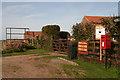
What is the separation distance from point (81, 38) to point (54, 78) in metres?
6.76

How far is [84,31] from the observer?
11.6 meters

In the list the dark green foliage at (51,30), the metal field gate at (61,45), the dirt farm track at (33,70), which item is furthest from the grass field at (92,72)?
the dark green foliage at (51,30)

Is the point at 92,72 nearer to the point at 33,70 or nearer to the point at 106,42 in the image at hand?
the point at 106,42

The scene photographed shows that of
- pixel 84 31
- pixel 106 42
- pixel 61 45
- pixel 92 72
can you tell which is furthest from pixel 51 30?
pixel 92 72

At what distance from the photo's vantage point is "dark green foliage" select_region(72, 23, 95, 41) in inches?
419

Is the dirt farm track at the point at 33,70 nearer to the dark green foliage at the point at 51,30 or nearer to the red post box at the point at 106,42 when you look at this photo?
the red post box at the point at 106,42

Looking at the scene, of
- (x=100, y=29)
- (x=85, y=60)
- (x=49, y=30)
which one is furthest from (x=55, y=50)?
(x=100, y=29)

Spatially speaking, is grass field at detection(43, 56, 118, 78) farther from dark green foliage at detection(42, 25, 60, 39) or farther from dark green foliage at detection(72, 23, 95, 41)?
dark green foliage at detection(42, 25, 60, 39)

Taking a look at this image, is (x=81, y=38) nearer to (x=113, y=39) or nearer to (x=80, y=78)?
(x=113, y=39)

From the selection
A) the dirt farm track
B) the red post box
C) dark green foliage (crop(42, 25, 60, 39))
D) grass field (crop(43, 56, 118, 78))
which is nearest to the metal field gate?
dark green foliage (crop(42, 25, 60, 39))

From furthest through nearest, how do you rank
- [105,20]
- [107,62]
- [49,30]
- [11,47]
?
1. [49,30]
2. [11,47]
3. [105,20]
4. [107,62]

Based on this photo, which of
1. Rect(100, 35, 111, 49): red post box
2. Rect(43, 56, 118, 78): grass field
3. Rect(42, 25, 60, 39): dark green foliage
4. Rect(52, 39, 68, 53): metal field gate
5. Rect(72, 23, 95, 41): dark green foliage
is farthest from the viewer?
Rect(42, 25, 60, 39): dark green foliage

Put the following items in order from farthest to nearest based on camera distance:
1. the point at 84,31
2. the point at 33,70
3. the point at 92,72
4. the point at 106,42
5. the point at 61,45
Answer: the point at 61,45 → the point at 84,31 → the point at 106,42 → the point at 33,70 → the point at 92,72

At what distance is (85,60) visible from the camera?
9.98 m
